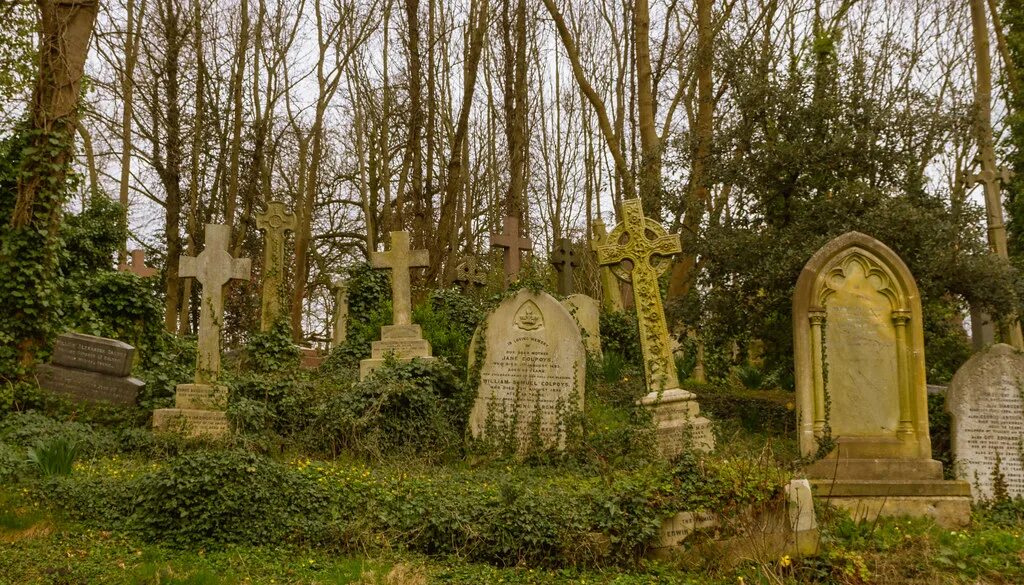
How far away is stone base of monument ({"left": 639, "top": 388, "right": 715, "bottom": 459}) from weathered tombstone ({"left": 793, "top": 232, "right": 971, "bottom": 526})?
1.09m

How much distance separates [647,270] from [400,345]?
3912mm

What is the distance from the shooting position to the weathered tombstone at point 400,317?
11.8 meters

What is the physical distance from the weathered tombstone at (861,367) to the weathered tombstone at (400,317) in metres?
5.41

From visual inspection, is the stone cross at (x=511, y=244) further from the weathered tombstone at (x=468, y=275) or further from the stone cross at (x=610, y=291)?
the stone cross at (x=610, y=291)

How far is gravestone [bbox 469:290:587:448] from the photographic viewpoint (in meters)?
9.41

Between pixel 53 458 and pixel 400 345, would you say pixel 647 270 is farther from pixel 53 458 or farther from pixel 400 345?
pixel 53 458

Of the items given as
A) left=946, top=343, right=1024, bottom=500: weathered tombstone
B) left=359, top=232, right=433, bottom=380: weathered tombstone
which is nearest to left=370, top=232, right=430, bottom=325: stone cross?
left=359, top=232, right=433, bottom=380: weathered tombstone

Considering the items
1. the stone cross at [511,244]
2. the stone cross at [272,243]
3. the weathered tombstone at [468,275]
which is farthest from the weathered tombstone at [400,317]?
the weathered tombstone at [468,275]

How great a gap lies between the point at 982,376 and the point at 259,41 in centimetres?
1913

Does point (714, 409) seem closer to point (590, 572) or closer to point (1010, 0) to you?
point (590, 572)

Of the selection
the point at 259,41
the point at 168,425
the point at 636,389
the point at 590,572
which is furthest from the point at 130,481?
the point at 259,41

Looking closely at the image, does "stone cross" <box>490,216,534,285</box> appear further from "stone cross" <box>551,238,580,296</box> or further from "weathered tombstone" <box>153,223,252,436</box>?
"weathered tombstone" <box>153,223,252,436</box>

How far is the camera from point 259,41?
72.1 ft

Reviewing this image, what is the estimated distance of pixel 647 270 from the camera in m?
9.80
